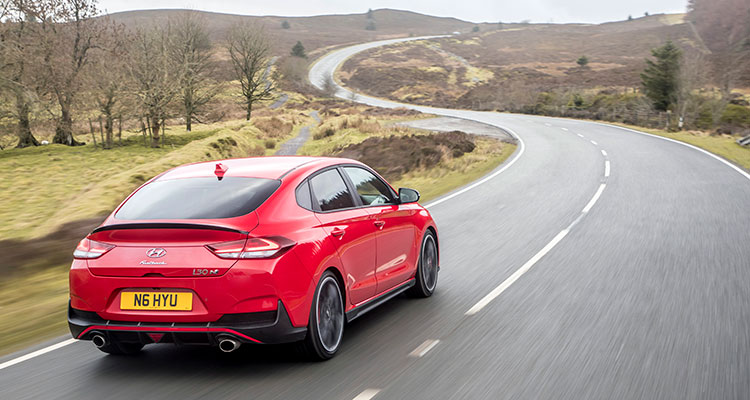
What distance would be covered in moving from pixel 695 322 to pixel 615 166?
16647 mm

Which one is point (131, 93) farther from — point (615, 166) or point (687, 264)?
point (687, 264)

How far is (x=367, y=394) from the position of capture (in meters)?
4.29

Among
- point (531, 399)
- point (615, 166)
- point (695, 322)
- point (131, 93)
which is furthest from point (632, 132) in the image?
point (531, 399)

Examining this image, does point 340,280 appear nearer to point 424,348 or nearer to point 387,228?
point 424,348

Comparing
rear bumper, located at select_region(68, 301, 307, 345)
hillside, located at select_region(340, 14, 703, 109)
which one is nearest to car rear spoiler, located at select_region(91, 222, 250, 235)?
rear bumper, located at select_region(68, 301, 307, 345)

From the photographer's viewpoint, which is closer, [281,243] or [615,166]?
[281,243]

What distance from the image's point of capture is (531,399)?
165 inches

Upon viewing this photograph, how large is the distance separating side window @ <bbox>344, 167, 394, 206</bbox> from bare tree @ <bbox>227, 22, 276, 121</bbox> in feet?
185

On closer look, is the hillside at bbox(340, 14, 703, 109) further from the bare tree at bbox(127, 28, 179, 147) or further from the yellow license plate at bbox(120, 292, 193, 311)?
the yellow license plate at bbox(120, 292, 193, 311)

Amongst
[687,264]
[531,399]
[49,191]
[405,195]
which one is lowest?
[49,191]

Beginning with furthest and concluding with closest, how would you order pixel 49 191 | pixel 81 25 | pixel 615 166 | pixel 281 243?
pixel 81 25
pixel 49 191
pixel 615 166
pixel 281 243

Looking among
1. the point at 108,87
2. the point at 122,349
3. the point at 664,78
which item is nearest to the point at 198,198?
the point at 122,349

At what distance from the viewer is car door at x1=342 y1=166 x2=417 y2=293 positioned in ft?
19.7

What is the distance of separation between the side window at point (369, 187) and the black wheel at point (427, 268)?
0.85 meters
